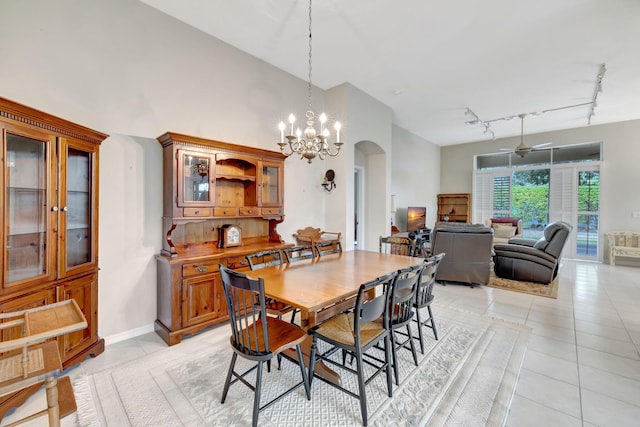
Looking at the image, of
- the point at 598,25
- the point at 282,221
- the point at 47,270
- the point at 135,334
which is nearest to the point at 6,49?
the point at 47,270

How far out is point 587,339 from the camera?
2859 millimetres

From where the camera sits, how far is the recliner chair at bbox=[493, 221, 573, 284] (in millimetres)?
4609

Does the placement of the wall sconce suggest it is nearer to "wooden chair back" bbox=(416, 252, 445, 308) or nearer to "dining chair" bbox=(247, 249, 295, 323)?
"dining chair" bbox=(247, 249, 295, 323)

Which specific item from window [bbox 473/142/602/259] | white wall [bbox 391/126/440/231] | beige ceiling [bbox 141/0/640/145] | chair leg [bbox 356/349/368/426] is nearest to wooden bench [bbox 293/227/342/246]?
beige ceiling [bbox 141/0/640/145]

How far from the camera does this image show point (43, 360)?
127 centimetres

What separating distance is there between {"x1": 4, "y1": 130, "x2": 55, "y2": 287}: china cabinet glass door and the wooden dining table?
1537mm

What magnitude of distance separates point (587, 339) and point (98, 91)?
534 cm

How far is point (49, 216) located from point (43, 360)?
4.32 feet

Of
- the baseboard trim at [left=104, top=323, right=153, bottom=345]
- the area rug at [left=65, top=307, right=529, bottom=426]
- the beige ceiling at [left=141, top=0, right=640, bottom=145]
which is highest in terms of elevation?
the beige ceiling at [left=141, top=0, right=640, bottom=145]

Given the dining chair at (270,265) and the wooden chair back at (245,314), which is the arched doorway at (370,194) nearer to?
the dining chair at (270,265)

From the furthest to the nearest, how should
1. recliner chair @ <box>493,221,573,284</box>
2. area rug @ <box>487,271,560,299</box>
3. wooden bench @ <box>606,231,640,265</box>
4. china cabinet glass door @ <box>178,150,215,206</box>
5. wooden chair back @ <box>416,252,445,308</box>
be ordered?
wooden bench @ <box>606,231,640,265</box>
recliner chair @ <box>493,221,573,284</box>
area rug @ <box>487,271,560,299</box>
china cabinet glass door @ <box>178,150,215,206</box>
wooden chair back @ <box>416,252,445,308</box>

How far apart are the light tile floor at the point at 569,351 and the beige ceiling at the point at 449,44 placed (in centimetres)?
335

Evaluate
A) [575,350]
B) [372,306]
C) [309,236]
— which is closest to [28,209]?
[372,306]

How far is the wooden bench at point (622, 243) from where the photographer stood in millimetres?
6102
